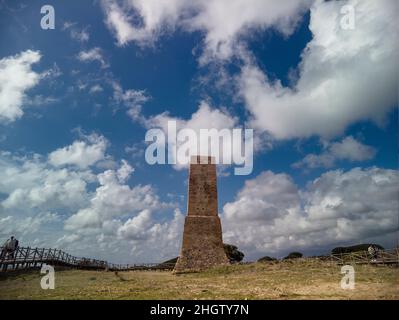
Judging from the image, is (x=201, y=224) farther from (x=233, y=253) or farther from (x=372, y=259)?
(x=233, y=253)

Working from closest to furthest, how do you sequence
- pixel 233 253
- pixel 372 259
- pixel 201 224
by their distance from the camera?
pixel 372 259
pixel 201 224
pixel 233 253

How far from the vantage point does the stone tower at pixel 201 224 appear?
25.8m

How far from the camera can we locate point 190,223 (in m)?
26.9

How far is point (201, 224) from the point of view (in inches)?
1067

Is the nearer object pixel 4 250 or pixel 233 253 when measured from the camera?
pixel 4 250

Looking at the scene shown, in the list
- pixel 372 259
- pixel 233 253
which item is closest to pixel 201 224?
pixel 372 259

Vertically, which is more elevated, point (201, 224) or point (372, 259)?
point (201, 224)

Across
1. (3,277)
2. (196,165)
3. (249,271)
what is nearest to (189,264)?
(249,271)

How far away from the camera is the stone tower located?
25.8 metres

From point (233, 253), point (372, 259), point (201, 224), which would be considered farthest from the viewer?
point (233, 253)

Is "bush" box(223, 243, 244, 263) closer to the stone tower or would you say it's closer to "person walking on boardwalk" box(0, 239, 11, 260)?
the stone tower

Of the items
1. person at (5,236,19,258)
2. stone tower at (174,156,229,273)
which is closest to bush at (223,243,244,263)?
stone tower at (174,156,229,273)
